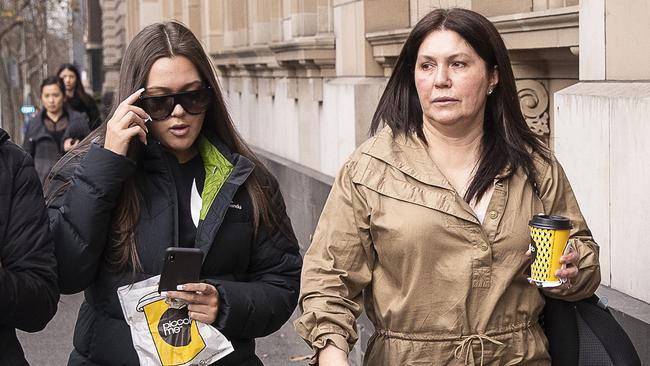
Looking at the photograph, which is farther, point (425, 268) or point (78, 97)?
point (78, 97)

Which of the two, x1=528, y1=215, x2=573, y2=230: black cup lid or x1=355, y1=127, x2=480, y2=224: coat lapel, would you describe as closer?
x1=528, y1=215, x2=573, y2=230: black cup lid

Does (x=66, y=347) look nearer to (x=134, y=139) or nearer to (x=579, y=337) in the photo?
(x=134, y=139)

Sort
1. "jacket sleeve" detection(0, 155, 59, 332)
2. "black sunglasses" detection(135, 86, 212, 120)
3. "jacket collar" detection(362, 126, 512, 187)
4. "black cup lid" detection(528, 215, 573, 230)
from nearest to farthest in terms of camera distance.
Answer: "black cup lid" detection(528, 215, 573, 230)
"jacket sleeve" detection(0, 155, 59, 332)
"jacket collar" detection(362, 126, 512, 187)
"black sunglasses" detection(135, 86, 212, 120)

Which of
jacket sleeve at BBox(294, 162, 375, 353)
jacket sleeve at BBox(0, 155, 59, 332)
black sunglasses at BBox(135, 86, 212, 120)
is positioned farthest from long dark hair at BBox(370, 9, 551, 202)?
jacket sleeve at BBox(0, 155, 59, 332)

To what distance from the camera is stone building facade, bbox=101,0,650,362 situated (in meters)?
5.39

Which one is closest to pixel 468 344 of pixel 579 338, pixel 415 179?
pixel 579 338

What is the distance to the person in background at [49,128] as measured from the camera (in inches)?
507

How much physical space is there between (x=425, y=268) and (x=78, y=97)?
35.8ft

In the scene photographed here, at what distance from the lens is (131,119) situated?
12.8ft

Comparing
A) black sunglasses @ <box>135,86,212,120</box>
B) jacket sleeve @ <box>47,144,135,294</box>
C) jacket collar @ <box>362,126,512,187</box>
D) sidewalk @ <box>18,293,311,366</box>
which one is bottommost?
sidewalk @ <box>18,293,311,366</box>

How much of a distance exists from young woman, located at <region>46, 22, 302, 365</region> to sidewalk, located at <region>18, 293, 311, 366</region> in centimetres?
458

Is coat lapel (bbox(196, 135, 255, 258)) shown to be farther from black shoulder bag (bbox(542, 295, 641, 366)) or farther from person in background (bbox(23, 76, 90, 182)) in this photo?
person in background (bbox(23, 76, 90, 182))

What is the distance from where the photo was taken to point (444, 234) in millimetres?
Result: 3600

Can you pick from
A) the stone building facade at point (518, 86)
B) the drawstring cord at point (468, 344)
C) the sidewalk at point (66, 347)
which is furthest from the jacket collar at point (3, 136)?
the sidewalk at point (66, 347)
